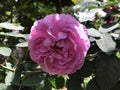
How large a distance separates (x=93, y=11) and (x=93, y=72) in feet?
0.92

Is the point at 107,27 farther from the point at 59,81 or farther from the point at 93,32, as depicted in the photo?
the point at 59,81

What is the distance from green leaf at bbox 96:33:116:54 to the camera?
3.77 ft

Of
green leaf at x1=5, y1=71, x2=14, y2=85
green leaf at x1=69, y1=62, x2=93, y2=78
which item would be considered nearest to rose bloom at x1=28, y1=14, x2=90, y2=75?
green leaf at x1=69, y1=62, x2=93, y2=78

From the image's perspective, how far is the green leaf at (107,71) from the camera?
3.69 ft

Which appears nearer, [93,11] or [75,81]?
[75,81]

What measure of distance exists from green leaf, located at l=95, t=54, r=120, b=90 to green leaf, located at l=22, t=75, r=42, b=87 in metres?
0.21

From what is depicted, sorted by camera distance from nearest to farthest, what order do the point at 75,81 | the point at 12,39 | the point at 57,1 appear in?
1. the point at 75,81
2. the point at 12,39
3. the point at 57,1

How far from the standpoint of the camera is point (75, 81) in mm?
1198

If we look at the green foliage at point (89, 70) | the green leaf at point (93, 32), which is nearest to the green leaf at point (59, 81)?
the green foliage at point (89, 70)

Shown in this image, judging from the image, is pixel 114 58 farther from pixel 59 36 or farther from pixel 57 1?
pixel 57 1

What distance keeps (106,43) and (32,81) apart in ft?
0.91

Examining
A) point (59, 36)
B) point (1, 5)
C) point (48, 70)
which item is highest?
point (59, 36)

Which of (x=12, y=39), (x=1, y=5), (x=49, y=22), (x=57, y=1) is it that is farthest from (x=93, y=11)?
(x=57, y=1)

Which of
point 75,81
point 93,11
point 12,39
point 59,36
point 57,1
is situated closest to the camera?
point 59,36
